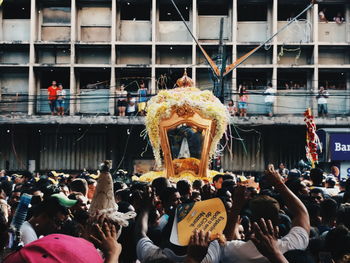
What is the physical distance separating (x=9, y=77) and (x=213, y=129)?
645 inches

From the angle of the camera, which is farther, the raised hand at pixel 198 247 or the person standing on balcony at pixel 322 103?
the person standing on balcony at pixel 322 103

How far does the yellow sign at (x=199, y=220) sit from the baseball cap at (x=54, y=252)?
47.1 inches

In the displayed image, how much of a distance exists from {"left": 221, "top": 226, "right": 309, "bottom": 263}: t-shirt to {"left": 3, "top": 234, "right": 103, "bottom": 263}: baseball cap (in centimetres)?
176

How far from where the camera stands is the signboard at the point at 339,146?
22.3 m

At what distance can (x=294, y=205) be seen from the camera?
425 cm

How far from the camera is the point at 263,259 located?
3688 millimetres

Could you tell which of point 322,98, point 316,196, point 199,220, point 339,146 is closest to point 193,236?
point 199,220

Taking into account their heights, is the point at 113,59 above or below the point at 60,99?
above

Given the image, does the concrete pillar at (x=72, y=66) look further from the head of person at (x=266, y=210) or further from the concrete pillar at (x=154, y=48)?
the head of person at (x=266, y=210)

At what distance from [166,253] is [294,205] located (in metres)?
1.10

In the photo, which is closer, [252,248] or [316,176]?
[252,248]

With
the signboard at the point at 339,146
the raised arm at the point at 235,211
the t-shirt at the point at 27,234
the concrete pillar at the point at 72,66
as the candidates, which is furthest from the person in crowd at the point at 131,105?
the raised arm at the point at 235,211

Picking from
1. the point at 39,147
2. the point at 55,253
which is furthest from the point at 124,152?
the point at 55,253

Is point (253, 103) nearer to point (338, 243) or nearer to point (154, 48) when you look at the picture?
point (154, 48)
